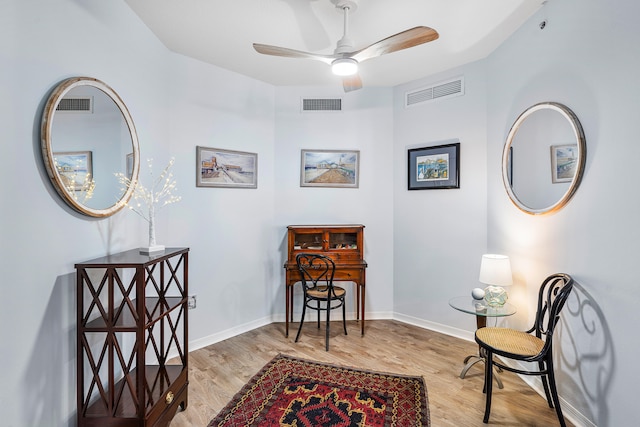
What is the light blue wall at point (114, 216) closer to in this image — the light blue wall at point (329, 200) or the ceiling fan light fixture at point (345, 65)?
the light blue wall at point (329, 200)

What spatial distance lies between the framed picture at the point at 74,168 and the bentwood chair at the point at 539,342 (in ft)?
8.68

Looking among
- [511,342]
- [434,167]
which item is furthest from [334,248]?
[511,342]

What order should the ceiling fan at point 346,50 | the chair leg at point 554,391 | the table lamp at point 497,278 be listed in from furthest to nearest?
the table lamp at point 497,278, the ceiling fan at point 346,50, the chair leg at point 554,391

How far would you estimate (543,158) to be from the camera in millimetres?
2234

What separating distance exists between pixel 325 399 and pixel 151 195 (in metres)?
1.89

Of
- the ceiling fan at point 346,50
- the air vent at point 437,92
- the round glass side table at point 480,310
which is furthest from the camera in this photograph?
the air vent at point 437,92

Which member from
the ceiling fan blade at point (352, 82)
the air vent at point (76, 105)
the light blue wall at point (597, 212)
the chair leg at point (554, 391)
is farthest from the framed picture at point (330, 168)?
the chair leg at point (554, 391)

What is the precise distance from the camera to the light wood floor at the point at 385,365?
2057 millimetres

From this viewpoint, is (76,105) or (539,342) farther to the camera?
(539,342)

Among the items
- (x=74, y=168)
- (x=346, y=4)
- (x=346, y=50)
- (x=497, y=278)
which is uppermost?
(x=346, y=4)

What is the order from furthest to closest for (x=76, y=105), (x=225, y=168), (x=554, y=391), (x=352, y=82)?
(x=225, y=168), (x=352, y=82), (x=554, y=391), (x=76, y=105)

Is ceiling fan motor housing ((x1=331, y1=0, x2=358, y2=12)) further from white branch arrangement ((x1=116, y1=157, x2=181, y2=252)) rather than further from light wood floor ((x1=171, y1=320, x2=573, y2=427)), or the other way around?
light wood floor ((x1=171, y1=320, x2=573, y2=427))

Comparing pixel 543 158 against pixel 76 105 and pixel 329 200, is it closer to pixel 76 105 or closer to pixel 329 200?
pixel 329 200

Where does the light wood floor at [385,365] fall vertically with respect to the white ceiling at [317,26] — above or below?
below
